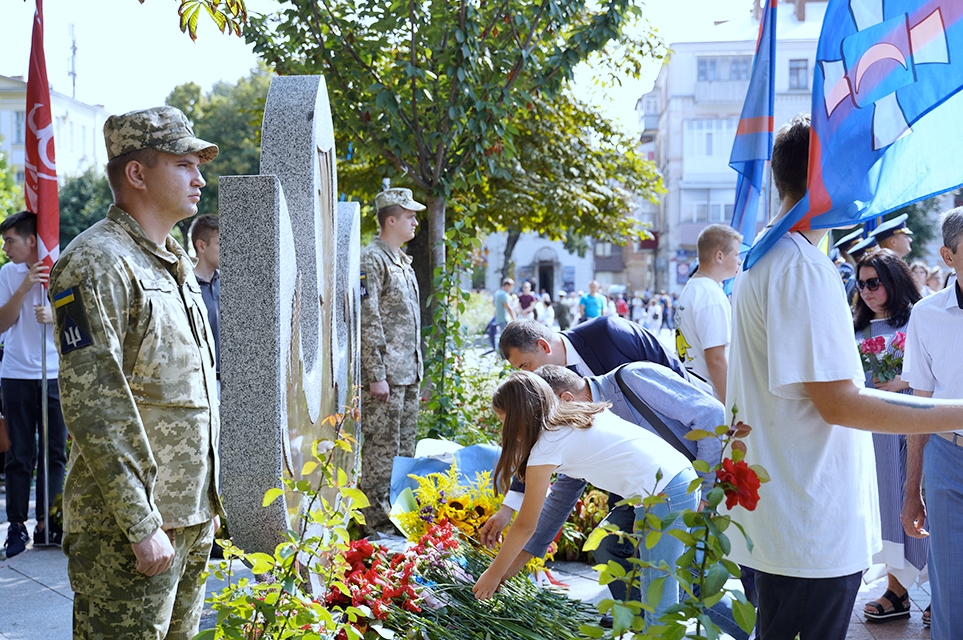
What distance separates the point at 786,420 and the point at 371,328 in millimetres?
3985

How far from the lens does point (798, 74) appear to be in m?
45.5

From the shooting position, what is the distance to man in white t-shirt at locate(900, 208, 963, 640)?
3.06m

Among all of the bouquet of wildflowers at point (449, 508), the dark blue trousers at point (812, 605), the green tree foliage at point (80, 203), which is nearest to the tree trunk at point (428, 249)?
the bouquet of wildflowers at point (449, 508)

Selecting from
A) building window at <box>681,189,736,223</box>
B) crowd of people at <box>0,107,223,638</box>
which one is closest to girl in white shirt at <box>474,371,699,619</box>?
crowd of people at <box>0,107,223,638</box>

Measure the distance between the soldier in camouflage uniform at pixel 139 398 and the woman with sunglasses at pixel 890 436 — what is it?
3636 mm

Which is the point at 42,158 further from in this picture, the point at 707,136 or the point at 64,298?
the point at 707,136

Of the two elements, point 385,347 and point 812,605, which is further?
point 385,347

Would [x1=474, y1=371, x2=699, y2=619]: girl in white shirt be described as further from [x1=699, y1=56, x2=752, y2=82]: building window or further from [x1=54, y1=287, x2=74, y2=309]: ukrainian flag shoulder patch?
[x1=699, y1=56, x2=752, y2=82]: building window

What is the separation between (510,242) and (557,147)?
25.7 m

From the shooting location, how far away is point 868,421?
2049mm

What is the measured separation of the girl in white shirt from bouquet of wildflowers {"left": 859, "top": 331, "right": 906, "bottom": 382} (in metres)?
1.88

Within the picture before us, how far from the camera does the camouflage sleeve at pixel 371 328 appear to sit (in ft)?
19.3

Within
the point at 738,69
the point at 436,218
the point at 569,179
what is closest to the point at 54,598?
the point at 436,218

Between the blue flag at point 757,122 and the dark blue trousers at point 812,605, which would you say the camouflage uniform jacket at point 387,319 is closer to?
the blue flag at point 757,122
